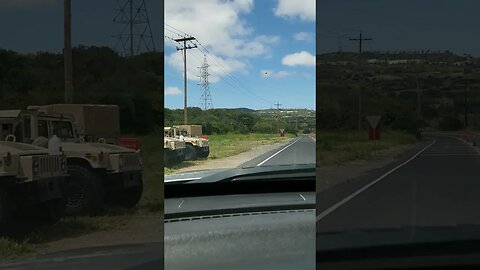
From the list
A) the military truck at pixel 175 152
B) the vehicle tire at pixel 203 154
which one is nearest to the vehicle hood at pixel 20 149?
the military truck at pixel 175 152

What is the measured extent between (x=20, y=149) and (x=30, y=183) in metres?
0.18

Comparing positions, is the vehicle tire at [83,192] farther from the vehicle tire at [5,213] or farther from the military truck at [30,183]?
the vehicle tire at [5,213]

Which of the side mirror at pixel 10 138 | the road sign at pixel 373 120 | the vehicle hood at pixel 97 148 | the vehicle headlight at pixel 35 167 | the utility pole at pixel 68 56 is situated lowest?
the vehicle headlight at pixel 35 167

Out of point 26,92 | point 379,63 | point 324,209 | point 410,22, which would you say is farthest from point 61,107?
point 410,22

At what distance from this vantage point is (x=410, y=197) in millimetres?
3055

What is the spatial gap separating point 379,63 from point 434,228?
1.08 m

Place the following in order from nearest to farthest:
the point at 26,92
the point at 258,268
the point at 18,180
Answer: the point at 18,180, the point at 26,92, the point at 258,268

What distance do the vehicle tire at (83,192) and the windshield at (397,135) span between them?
1.26m

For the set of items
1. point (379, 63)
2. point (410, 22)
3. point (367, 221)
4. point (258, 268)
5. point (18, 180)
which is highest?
point (410, 22)

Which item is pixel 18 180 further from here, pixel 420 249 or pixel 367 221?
pixel 420 249

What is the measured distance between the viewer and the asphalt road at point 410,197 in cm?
301

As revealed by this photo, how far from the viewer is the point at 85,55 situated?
2822mm

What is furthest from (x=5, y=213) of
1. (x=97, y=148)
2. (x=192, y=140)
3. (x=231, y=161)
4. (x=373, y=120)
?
(x=231, y=161)

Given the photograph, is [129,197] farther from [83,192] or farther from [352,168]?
[352,168]
